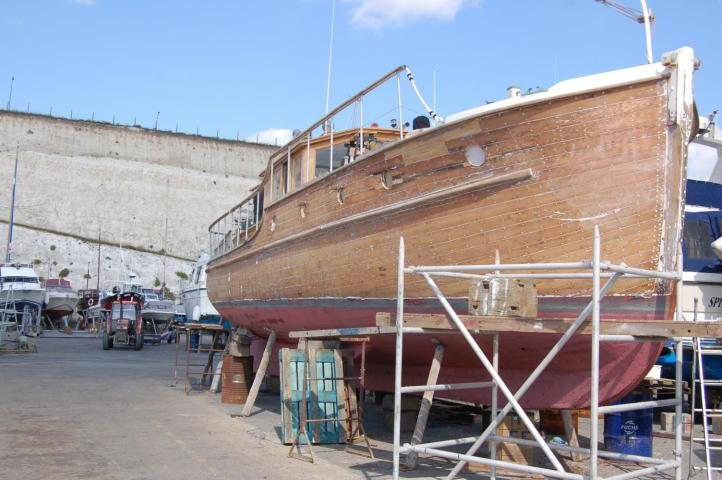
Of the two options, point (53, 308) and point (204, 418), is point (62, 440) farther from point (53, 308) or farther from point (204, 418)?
point (53, 308)

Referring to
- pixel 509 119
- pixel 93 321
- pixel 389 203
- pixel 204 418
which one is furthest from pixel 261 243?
pixel 93 321

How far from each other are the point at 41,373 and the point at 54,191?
164 ft

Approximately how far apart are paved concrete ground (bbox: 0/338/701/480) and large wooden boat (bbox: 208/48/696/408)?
1320mm

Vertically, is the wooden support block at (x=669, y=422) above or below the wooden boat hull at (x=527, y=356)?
below

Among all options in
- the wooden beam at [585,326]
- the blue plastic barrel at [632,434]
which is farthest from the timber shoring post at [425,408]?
the blue plastic barrel at [632,434]

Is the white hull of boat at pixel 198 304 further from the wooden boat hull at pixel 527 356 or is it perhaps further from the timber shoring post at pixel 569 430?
the timber shoring post at pixel 569 430

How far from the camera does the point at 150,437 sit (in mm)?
8164

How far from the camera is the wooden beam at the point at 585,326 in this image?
504 cm

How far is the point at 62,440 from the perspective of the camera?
25.5 feet

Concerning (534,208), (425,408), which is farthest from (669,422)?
(534,208)

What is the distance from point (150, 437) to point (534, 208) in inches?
199

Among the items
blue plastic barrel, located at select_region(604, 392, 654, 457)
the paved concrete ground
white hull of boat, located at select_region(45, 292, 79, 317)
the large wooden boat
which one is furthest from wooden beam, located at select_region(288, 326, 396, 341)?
white hull of boat, located at select_region(45, 292, 79, 317)

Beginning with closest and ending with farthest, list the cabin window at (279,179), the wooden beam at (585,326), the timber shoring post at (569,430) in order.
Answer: the wooden beam at (585,326), the timber shoring post at (569,430), the cabin window at (279,179)

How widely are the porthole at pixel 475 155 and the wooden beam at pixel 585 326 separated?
2.00m
